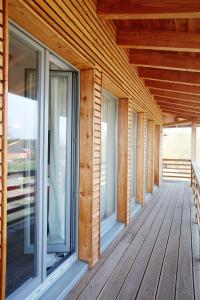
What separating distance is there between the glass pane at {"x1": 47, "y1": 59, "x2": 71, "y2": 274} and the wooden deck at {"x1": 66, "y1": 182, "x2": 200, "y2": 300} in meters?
0.45

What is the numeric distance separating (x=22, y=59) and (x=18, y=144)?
69 cm

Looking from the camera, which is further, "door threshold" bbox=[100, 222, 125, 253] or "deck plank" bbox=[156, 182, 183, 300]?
"door threshold" bbox=[100, 222, 125, 253]

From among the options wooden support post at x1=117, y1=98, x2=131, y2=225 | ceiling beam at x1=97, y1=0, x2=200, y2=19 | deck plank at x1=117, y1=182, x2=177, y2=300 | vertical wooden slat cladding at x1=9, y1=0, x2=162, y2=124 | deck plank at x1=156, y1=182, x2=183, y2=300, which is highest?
ceiling beam at x1=97, y1=0, x2=200, y2=19

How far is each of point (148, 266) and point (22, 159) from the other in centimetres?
187

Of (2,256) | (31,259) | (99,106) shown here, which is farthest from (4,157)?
(99,106)

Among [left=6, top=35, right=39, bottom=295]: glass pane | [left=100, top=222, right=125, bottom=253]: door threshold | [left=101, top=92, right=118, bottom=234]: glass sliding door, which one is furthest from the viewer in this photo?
[left=101, top=92, right=118, bottom=234]: glass sliding door

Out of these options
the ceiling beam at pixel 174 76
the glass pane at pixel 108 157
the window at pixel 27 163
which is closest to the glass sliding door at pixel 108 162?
the glass pane at pixel 108 157

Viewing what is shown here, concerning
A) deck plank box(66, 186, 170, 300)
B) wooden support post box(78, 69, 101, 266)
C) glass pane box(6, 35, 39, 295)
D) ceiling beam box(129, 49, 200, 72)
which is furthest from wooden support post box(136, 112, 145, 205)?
glass pane box(6, 35, 39, 295)

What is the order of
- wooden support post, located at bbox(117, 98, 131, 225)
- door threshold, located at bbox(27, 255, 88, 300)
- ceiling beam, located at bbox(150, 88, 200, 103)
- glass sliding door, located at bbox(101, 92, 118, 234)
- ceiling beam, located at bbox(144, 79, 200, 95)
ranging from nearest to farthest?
1. door threshold, located at bbox(27, 255, 88, 300)
2. glass sliding door, located at bbox(101, 92, 118, 234)
3. wooden support post, located at bbox(117, 98, 131, 225)
4. ceiling beam, located at bbox(144, 79, 200, 95)
5. ceiling beam, located at bbox(150, 88, 200, 103)

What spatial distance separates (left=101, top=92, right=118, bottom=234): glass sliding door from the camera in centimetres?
401

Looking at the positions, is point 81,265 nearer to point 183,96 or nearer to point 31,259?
point 31,259

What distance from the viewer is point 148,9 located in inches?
99.3

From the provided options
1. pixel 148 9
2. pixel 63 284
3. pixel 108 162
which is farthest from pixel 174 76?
pixel 63 284

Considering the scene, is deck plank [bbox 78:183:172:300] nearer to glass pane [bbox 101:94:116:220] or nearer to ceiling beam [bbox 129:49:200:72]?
glass pane [bbox 101:94:116:220]
